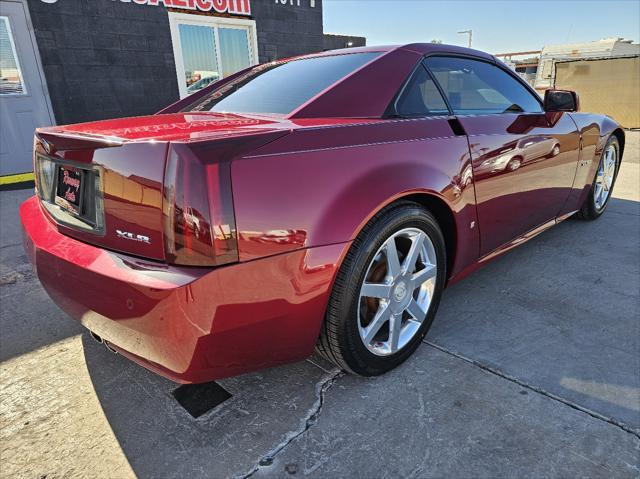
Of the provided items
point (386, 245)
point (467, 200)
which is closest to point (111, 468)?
point (386, 245)

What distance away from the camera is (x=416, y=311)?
2.15 m

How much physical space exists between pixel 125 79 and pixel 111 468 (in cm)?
667

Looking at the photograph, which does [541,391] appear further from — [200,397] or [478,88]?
[478,88]

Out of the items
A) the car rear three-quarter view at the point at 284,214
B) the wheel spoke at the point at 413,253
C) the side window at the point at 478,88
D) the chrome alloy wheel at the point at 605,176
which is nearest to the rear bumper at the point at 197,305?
the car rear three-quarter view at the point at 284,214

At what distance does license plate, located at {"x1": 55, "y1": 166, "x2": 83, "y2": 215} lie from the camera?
1666mm

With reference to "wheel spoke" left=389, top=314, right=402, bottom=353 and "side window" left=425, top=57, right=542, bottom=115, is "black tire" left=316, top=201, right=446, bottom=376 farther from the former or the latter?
"side window" left=425, top=57, right=542, bottom=115

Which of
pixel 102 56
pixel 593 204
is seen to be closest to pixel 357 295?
pixel 593 204

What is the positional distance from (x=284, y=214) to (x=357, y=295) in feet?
1.68

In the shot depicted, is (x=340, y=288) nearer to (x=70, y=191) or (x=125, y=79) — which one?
(x=70, y=191)

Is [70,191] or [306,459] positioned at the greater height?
[70,191]

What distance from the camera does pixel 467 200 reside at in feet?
7.32

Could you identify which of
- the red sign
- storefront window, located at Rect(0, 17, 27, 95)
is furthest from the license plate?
the red sign

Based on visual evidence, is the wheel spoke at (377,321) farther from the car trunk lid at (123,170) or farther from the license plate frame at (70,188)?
the license plate frame at (70,188)

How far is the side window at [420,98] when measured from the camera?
2120 millimetres
